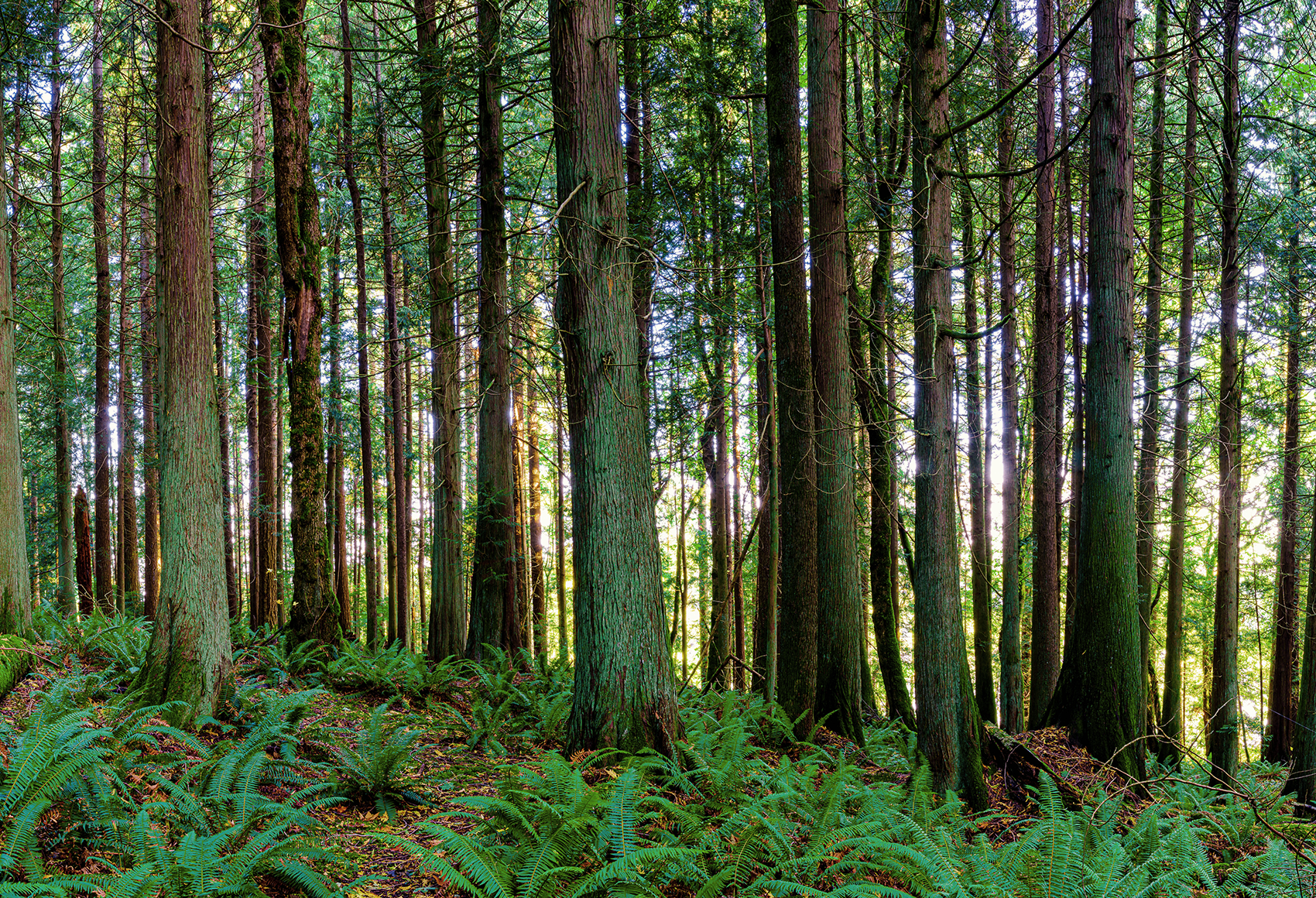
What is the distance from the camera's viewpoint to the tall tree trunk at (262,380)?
11.5 m

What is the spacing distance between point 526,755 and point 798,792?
91.9 inches

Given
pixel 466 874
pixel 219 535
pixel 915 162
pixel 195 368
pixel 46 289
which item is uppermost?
pixel 46 289

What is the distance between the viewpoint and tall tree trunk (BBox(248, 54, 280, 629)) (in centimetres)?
1145

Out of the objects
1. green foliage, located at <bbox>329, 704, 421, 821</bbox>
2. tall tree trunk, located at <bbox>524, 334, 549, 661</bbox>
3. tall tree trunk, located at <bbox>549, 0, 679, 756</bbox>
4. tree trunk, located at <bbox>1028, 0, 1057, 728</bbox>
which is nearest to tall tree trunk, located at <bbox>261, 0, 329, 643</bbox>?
green foliage, located at <bbox>329, 704, 421, 821</bbox>

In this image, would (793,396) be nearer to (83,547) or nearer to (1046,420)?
(1046,420)

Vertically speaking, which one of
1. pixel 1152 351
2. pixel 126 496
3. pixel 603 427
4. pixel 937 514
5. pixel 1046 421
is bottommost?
pixel 126 496

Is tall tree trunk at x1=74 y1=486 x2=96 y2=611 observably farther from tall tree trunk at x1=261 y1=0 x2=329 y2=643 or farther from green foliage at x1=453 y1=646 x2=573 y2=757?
green foliage at x1=453 y1=646 x2=573 y2=757

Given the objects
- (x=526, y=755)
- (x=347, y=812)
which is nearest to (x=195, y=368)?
(x=347, y=812)

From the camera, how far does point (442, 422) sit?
8812 millimetres

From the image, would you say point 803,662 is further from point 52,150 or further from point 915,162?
point 52,150

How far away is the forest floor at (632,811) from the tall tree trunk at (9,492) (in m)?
0.53

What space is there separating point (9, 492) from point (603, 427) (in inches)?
226

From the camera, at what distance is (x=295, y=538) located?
26.4 ft

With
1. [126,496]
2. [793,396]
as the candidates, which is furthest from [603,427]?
[126,496]
